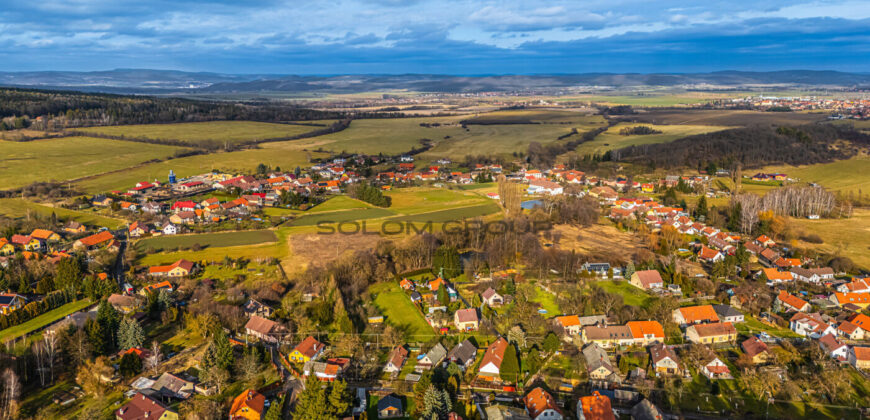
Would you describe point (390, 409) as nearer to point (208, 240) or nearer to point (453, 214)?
point (208, 240)

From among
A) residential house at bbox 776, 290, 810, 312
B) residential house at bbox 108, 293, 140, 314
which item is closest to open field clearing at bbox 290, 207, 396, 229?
residential house at bbox 108, 293, 140, 314

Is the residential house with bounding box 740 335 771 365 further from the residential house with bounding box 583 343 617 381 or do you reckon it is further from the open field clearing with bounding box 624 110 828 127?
the open field clearing with bounding box 624 110 828 127

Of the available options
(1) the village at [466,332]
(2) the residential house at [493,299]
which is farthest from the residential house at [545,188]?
(2) the residential house at [493,299]

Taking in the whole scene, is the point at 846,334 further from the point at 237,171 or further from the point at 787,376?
the point at 237,171

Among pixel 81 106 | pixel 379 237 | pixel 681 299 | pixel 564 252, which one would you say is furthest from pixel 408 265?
pixel 81 106

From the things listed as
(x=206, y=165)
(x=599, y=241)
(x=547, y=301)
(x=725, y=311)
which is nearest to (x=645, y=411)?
(x=547, y=301)
